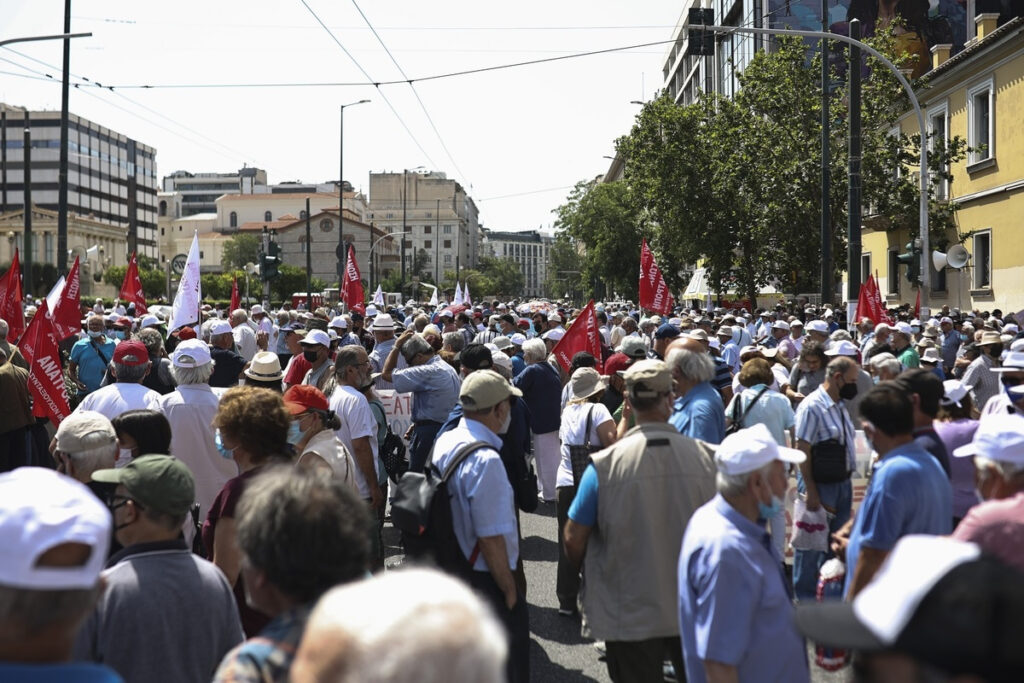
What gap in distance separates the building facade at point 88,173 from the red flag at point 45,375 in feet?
369

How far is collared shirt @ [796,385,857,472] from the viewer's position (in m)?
6.85

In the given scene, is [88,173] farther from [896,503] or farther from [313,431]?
[896,503]

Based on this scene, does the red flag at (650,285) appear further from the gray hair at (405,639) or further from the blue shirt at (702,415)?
the gray hair at (405,639)

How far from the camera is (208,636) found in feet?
10.7

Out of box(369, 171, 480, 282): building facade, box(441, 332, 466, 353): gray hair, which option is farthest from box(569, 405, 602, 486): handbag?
box(369, 171, 480, 282): building facade

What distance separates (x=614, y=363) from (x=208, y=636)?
6300 mm

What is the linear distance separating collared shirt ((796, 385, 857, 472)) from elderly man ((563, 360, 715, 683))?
237 cm

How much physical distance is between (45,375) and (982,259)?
91.2ft

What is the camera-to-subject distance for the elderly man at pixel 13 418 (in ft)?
25.2

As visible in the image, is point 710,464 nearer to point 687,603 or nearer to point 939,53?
point 687,603

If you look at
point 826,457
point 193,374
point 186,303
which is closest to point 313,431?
point 193,374

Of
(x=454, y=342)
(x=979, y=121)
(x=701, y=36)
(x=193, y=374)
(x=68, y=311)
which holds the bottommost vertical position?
(x=193, y=374)

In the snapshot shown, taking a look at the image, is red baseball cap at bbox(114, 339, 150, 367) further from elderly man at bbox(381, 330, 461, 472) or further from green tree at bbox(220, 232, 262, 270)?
green tree at bbox(220, 232, 262, 270)

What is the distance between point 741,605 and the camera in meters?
3.62
